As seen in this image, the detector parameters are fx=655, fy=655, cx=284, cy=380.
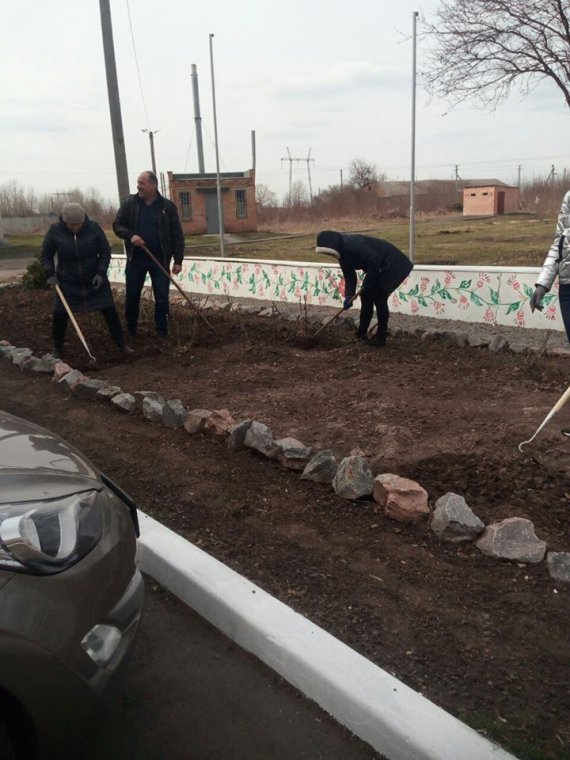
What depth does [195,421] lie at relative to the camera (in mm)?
4434

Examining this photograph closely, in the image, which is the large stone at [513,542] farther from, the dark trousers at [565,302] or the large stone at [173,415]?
the large stone at [173,415]

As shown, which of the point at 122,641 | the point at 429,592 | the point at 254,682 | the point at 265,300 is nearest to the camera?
the point at 122,641

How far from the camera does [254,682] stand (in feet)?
7.50

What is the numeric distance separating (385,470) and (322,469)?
0.38m

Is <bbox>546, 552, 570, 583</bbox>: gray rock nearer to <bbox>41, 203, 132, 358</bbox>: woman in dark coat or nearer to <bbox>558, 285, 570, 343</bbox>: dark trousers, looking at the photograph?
<bbox>558, 285, 570, 343</bbox>: dark trousers

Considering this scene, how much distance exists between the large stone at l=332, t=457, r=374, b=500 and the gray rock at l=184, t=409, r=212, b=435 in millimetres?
1273

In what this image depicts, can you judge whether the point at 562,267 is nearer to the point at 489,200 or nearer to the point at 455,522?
the point at 455,522

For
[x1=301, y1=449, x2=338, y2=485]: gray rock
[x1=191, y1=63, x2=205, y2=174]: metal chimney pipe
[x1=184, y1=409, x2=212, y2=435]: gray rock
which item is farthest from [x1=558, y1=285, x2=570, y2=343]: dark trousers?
[x1=191, y1=63, x2=205, y2=174]: metal chimney pipe

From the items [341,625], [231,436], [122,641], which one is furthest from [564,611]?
[231,436]

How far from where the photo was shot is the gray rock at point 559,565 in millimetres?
2678

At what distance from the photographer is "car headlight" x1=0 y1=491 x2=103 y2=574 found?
1.64m

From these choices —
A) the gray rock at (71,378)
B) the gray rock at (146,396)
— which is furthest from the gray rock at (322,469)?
the gray rock at (71,378)

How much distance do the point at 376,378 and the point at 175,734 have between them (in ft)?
12.6

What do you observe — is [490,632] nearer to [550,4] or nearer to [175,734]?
[175,734]
